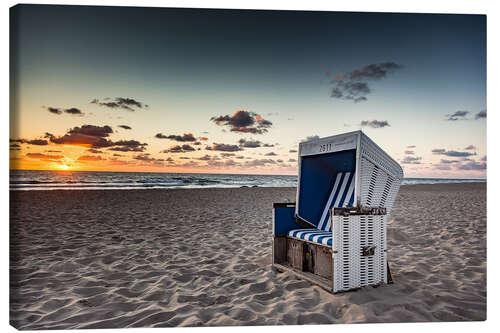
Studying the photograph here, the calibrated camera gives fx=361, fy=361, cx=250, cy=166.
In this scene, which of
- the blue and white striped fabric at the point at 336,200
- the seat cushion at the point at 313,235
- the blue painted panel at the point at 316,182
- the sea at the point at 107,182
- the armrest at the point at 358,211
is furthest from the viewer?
the sea at the point at 107,182

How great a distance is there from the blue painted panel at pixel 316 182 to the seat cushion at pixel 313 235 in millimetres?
251

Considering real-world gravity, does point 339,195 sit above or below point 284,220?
above

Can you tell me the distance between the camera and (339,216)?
3252 millimetres

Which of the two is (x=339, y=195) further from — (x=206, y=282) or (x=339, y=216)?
(x=206, y=282)

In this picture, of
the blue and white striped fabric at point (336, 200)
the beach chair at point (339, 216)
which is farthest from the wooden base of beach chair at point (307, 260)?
the blue and white striped fabric at point (336, 200)

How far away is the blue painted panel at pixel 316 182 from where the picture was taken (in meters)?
4.28

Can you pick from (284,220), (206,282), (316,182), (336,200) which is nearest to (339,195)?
(336,200)

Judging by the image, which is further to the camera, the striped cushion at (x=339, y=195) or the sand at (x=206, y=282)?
the striped cushion at (x=339, y=195)

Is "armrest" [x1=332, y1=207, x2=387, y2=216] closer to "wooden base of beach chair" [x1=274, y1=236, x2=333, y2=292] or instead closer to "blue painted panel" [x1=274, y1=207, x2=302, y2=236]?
"wooden base of beach chair" [x1=274, y1=236, x2=333, y2=292]

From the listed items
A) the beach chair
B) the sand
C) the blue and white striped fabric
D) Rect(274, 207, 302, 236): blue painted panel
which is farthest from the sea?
the blue and white striped fabric

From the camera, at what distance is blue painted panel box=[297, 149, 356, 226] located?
4281 millimetres

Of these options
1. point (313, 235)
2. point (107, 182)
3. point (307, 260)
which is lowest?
point (307, 260)

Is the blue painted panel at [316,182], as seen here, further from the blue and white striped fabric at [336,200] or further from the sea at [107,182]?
the sea at [107,182]

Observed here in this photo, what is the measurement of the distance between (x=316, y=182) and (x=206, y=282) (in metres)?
1.73
